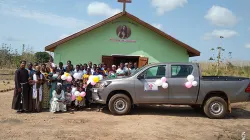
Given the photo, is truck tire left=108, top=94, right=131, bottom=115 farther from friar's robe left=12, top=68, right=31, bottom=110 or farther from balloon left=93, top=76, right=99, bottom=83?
friar's robe left=12, top=68, right=31, bottom=110

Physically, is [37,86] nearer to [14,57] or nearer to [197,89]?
[197,89]

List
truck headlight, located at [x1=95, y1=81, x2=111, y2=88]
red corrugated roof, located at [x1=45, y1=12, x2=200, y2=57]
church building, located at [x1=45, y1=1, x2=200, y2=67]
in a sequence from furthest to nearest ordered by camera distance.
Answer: church building, located at [x1=45, y1=1, x2=200, y2=67], red corrugated roof, located at [x1=45, y1=12, x2=200, y2=57], truck headlight, located at [x1=95, y1=81, x2=111, y2=88]

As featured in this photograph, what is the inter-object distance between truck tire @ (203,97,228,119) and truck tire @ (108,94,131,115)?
8.84 feet

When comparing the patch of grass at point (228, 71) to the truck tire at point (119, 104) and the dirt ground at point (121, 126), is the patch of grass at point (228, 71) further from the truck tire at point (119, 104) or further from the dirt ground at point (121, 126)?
the truck tire at point (119, 104)

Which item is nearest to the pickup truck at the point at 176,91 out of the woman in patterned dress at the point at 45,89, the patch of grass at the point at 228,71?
the woman in patterned dress at the point at 45,89

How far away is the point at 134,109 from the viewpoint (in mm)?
10555

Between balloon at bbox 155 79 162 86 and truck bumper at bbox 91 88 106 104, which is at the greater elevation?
balloon at bbox 155 79 162 86

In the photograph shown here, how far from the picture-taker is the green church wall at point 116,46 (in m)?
13.5

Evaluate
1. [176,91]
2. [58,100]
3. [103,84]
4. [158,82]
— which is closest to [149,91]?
[158,82]

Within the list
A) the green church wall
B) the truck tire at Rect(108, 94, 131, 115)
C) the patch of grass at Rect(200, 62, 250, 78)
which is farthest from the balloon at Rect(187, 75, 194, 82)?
the patch of grass at Rect(200, 62, 250, 78)

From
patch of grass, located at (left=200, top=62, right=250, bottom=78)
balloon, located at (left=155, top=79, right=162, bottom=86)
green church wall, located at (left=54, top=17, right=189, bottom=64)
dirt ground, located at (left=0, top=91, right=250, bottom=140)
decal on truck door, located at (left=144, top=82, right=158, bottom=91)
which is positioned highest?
green church wall, located at (left=54, top=17, right=189, bottom=64)

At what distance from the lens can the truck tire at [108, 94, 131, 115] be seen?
9258 mm

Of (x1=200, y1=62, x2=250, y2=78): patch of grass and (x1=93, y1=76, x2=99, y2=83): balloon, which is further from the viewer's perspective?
(x1=200, y1=62, x2=250, y2=78): patch of grass

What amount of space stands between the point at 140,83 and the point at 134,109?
1.69 metres
